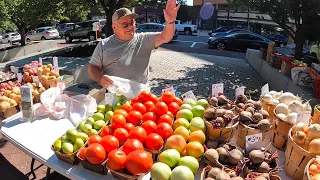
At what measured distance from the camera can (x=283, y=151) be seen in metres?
2.06

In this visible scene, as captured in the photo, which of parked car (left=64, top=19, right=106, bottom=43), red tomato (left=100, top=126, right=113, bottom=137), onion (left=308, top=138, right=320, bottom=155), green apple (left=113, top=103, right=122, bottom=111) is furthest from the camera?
parked car (left=64, top=19, right=106, bottom=43)

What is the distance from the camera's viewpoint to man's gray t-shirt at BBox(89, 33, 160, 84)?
2.98 m

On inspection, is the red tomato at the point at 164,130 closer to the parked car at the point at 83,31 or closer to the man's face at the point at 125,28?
the man's face at the point at 125,28

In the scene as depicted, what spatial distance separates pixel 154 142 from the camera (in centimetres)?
185

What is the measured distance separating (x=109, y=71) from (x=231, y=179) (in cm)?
200

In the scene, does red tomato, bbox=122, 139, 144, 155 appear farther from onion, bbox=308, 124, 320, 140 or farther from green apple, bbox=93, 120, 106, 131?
onion, bbox=308, 124, 320, 140

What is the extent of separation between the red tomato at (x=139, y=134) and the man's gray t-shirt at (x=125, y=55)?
3.87 ft

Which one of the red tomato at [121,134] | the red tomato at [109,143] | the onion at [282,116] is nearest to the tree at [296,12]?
the onion at [282,116]

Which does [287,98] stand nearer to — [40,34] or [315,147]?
[315,147]

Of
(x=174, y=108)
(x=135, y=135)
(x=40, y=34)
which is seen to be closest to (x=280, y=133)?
(x=174, y=108)

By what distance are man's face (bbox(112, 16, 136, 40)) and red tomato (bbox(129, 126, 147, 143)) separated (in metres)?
1.32

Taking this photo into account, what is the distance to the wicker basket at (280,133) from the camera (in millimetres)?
1991

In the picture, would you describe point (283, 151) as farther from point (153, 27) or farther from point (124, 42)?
point (153, 27)

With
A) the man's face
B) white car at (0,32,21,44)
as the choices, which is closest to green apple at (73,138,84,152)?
the man's face
